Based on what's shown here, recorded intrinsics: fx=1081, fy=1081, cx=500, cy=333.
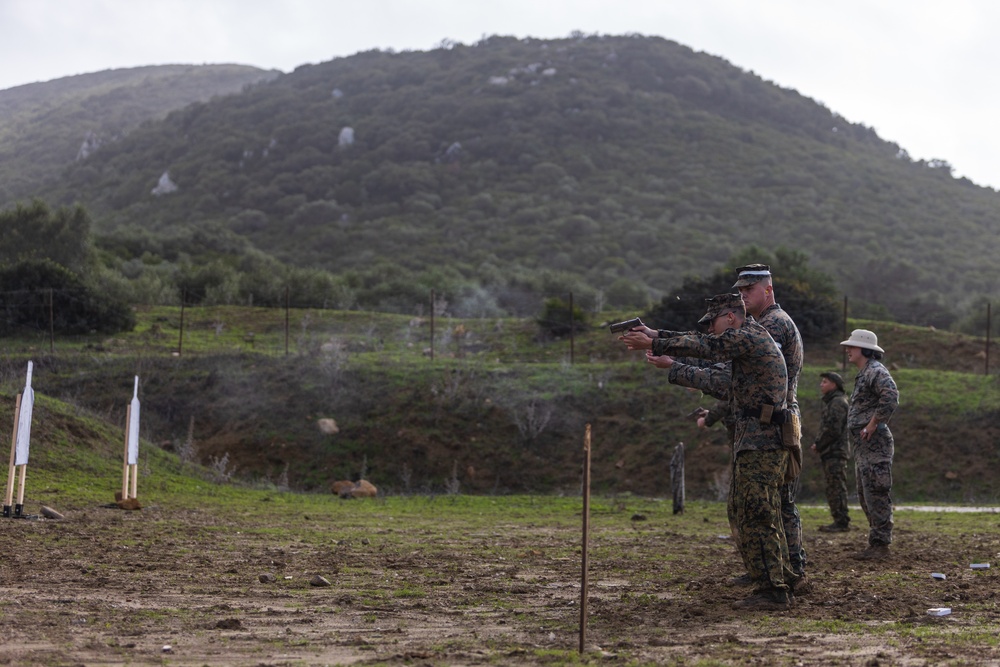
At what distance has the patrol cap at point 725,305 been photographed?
8.15 m

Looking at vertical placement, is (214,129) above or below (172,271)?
above

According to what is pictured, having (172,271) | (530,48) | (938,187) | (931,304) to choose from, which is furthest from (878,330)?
(530,48)

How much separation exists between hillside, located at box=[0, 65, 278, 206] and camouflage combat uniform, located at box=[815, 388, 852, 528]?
7100 cm

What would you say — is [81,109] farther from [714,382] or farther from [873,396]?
[714,382]

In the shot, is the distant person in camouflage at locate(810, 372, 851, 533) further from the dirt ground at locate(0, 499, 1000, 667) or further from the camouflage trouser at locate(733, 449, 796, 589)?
the camouflage trouser at locate(733, 449, 796, 589)

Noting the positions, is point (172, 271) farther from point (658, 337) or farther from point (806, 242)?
point (658, 337)

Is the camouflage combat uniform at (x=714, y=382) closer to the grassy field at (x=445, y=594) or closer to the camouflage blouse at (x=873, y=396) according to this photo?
the grassy field at (x=445, y=594)

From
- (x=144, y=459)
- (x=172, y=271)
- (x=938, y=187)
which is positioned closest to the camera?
(x=144, y=459)

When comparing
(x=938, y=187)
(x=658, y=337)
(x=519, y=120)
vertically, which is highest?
(x=519, y=120)

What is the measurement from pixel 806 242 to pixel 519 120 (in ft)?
110

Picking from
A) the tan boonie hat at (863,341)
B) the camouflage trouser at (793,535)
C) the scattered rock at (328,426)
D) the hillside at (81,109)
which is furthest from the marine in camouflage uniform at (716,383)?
the hillside at (81,109)

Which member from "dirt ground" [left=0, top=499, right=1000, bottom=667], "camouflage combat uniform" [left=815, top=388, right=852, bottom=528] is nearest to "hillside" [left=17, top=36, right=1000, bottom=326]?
"camouflage combat uniform" [left=815, top=388, right=852, bottom=528]

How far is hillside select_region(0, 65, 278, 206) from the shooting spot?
331 ft

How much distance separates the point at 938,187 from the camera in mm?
85312
